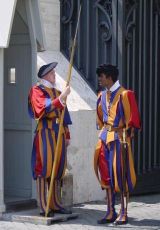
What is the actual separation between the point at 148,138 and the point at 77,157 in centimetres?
140

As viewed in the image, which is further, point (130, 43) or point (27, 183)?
point (130, 43)

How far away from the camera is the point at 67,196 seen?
30.7 feet

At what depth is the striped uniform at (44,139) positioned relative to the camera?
832 cm

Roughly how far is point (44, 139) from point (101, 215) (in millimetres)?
1242

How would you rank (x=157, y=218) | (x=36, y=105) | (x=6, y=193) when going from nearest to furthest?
(x=36, y=105) → (x=157, y=218) → (x=6, y=193)

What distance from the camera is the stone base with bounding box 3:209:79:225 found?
8266mm

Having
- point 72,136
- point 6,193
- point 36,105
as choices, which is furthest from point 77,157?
point 36,105

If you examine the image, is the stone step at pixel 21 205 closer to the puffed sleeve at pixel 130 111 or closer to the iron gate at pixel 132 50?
the puffed sleeve at pixel 130 111

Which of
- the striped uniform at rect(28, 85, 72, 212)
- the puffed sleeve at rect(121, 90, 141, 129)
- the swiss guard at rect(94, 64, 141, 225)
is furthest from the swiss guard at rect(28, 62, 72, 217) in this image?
the puffed sleeve at rect(121, 90, 141, 129)

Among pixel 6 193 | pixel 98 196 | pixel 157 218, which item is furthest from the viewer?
pixel 98 196

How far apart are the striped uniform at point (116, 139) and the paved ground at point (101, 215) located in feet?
1.47

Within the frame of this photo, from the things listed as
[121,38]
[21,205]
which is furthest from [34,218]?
[121,38]

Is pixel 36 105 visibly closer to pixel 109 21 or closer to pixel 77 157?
pixel 77 157

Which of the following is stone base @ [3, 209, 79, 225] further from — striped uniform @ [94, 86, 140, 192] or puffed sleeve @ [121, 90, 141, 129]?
puffed sleeve @ [121, 90, 141, 129]
